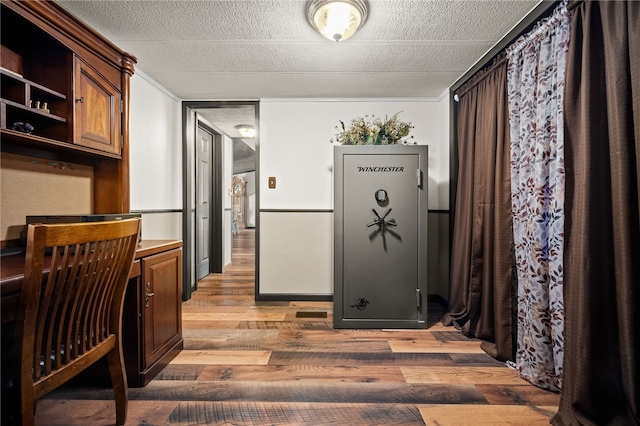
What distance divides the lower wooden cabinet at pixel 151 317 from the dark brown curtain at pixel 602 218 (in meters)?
2.05

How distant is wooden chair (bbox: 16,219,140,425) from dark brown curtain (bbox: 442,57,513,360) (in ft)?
6.89

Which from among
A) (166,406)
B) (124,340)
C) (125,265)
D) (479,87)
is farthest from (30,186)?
(479,87)

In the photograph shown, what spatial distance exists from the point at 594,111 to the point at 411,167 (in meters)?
1.10

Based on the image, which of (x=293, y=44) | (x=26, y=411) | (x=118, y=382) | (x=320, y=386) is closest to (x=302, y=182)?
(x=293, y=44)

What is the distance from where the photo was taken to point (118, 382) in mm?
1261

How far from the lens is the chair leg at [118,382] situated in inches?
49.7

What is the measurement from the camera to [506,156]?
184cm

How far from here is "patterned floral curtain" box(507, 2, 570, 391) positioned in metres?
1.44

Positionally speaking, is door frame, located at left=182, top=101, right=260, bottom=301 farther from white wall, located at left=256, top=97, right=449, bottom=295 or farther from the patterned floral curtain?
the patterned floral curtain

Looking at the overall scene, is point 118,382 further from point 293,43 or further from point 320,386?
point 293,43

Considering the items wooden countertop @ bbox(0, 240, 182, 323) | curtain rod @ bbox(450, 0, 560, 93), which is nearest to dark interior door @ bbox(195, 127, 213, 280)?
wooden countertop @ bbox(0, 240, 182, 323)

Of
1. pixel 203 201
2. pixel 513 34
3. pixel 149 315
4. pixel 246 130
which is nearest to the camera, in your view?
pixel 149 315

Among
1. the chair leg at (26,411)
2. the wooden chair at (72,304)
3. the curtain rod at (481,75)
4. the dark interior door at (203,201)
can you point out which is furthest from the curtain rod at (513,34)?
the dark interior door at (203,201)

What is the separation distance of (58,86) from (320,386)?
214cm
